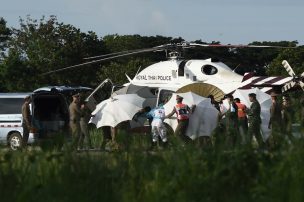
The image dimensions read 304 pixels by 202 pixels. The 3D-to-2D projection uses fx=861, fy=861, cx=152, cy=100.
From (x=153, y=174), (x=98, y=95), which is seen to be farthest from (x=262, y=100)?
(x=153, y=174)

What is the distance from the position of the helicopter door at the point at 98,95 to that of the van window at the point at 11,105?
282 cm

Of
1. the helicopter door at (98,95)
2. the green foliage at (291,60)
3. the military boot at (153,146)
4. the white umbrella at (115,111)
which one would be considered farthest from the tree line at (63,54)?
the military boot at (153,146)

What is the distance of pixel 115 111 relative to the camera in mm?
24391

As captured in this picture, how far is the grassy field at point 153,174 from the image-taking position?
22.9 feet

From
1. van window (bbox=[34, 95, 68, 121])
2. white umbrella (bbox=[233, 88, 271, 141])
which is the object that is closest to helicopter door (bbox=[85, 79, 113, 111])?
van window (bbox=[34, 95, 68, 121])

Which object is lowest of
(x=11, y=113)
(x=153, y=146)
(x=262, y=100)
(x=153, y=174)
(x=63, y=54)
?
(x=153, y=174)

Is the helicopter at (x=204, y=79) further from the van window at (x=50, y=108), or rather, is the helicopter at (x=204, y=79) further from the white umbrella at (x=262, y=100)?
the van window at (x=50, y=108)

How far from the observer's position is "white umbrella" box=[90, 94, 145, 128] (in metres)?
24.0

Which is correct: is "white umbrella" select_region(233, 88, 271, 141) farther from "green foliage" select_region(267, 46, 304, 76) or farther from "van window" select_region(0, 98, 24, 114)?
"green foliage" select_region(267, 46, 304, 76)

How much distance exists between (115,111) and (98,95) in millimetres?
8060

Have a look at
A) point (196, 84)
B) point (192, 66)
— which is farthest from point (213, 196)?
point (192, 66)

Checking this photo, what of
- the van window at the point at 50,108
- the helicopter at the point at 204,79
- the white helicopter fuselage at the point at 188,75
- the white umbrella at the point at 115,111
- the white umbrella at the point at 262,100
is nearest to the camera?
the white umbrella at the point at 115,111

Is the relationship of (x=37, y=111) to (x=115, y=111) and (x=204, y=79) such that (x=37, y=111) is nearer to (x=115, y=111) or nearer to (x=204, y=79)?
(x=115, y=111)

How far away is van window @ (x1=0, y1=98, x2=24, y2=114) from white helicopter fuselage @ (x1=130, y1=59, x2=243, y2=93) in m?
5.47
